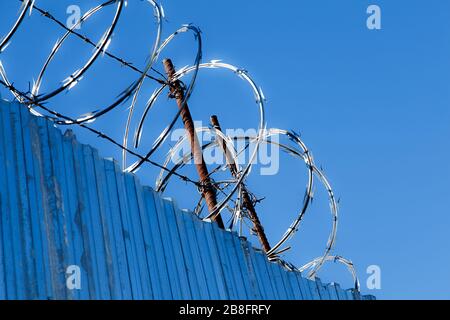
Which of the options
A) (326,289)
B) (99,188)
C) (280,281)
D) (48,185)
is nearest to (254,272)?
(280,281)

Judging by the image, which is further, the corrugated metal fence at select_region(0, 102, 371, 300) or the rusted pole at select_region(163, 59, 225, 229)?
the rusted pole at select_region(163, 59, 225, 229)

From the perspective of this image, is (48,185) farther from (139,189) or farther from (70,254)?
(139,189)

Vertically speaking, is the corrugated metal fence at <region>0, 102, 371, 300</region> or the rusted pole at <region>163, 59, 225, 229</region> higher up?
the rusted pole at <region>163, 59, 225, 229</region>

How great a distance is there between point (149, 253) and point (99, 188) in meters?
0.87

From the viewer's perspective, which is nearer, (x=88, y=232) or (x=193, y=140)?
(x=88, y=232)

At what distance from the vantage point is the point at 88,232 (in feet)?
27.5

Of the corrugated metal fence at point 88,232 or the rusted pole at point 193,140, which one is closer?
the corrugated metal fence at point 88,232

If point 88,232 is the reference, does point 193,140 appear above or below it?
above

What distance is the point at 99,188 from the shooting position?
29.0 ft

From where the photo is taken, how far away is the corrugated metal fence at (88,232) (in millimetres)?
7707

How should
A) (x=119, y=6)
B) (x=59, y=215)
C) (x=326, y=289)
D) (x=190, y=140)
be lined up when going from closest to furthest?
(x=59, y=215)
(x=119, y=6)
(x=326, y=289)
(x=190, y=140)

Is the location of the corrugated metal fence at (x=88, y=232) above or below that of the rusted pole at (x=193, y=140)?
below

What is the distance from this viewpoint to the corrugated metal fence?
771 centimetres
